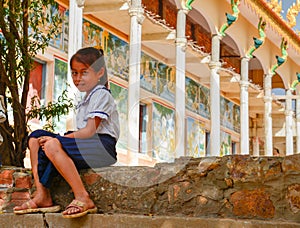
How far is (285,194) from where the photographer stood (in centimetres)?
367

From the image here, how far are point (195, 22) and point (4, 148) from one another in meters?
16.7

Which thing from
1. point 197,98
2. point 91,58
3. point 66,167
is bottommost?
point 66,167

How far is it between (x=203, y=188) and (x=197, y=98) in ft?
62.4

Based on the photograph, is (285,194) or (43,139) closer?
(285,194)

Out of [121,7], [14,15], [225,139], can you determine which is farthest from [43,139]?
[225,139]

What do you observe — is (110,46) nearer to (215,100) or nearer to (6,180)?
(215,100)

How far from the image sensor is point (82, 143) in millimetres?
4336

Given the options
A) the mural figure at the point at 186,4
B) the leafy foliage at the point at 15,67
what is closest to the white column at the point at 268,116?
the mural figure at the point at 186,4

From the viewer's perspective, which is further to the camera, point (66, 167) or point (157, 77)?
point (157, 77)

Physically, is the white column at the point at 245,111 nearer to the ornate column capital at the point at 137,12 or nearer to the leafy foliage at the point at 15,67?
the ornate column capital at the point at 137,12

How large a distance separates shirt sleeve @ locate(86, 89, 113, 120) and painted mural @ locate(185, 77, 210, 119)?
1728 cm

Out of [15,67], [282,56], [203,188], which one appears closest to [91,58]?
[203,188]

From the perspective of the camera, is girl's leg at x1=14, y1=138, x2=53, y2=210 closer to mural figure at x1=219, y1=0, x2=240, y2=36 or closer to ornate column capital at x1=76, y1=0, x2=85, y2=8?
ornate column capital at x1=76, y1=0, x2=85, y2=8

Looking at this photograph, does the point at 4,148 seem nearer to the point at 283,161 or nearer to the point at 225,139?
the point at 283,161
